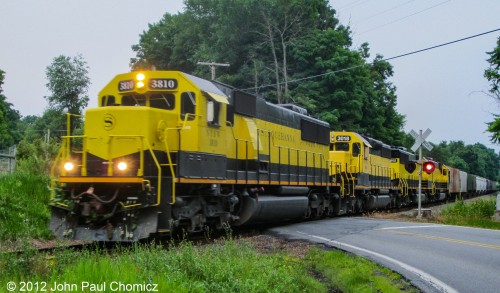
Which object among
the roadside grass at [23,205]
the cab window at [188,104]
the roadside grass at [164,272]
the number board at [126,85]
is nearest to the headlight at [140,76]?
the number board at [126,85]

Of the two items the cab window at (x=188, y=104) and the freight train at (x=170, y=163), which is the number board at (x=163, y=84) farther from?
the cab window at (x=188, y=104)

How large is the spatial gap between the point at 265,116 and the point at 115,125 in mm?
6420

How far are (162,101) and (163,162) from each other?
1632 mm

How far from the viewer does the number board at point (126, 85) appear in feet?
41.7

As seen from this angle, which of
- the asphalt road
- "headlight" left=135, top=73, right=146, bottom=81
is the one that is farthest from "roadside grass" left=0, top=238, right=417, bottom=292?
"headlight" left=135, top=73, right=146, bottom=81

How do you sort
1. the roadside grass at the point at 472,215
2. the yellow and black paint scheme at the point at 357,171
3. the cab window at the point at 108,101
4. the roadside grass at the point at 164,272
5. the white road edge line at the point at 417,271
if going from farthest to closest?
the yellow and black paint scheme at the point at 357,171 → the roadside grass at the point at 472,215 → the cab window at the point at 108,101 → the white road edge line at the point at 417,271 → the roadside grass at the point at 164,272

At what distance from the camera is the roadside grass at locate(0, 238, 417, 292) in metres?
5.84

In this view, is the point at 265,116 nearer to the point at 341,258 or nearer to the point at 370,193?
the point at 341,258

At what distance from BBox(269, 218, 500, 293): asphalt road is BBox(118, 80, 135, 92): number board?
5.51 m

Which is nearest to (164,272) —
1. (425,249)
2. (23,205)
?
(425,249)

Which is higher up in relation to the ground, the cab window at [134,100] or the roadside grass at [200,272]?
the cab window at [134,100]

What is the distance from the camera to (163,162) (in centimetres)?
1183

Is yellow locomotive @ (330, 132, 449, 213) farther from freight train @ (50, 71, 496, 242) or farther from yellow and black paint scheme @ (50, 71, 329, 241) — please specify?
yellow and black paint scheme @ (50, 71, 329, 241)

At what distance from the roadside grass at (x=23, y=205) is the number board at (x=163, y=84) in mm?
4057
